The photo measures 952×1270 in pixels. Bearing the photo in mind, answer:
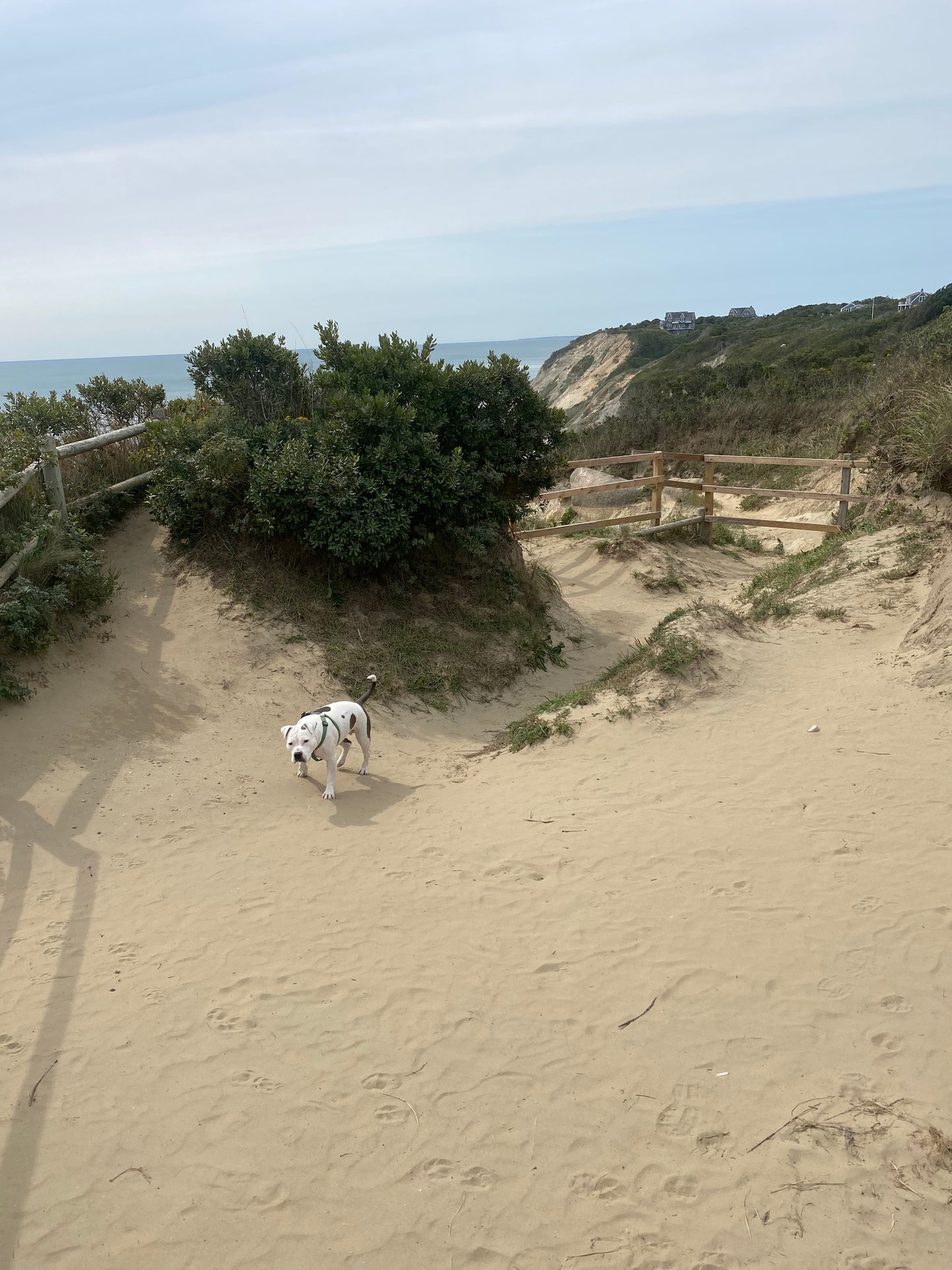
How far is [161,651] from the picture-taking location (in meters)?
9.02

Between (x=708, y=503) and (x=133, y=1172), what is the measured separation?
48.3 ft

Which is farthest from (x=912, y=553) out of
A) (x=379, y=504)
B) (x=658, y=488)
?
(x=379, y=504)

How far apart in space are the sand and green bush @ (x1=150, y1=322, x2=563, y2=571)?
8.84 ft

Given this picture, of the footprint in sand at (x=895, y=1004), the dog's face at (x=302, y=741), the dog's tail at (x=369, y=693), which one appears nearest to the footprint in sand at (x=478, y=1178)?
the footprint in sand at (x=895, y=1004)

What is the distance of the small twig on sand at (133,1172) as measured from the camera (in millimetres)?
3605

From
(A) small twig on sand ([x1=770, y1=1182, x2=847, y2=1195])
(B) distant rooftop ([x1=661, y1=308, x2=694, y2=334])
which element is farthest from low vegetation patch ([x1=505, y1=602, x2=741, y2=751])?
(B) distant rooftop ([x1=661, y1=308, x2=694, y2=334])

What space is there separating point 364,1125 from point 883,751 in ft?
16.0

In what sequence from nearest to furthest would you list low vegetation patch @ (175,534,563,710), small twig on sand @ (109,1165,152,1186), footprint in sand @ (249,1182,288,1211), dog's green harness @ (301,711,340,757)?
footprint in sand @ (249,1182,288,1211) < small twig on sand @ (109,1165,152,1186) < dog's green harness @ (301,711,340,757) < low vegetation patch @ (175,534,563,710)

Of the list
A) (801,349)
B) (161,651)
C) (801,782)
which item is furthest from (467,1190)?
(801,349)

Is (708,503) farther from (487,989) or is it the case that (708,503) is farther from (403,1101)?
(403,1101)

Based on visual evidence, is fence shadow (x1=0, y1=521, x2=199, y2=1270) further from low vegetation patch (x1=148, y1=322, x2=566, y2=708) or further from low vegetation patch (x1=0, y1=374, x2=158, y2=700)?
low vegetation patch (x1=148, y1=322, x2=566, y2=708)

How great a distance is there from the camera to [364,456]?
32.9ft

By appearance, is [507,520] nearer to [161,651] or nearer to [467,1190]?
[161,651]

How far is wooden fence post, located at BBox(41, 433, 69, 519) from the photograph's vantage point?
911cm
